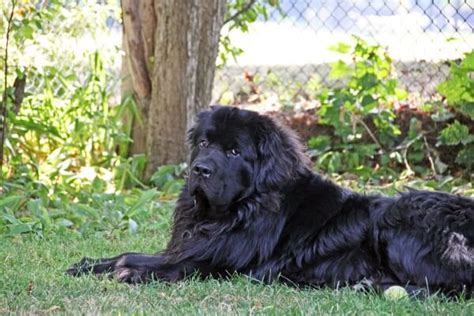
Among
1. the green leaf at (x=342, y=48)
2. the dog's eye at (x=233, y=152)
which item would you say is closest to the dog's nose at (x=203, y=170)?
the dog's eye at (x=233, y=152)

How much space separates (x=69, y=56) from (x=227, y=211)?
12.0 feet

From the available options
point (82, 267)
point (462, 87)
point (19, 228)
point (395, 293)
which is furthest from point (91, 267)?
point (462, 87)

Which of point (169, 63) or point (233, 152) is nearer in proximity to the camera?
point (233, 152)

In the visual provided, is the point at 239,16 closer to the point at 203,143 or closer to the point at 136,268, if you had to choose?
the point at 203,143

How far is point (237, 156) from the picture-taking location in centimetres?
471

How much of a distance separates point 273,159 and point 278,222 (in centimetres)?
33

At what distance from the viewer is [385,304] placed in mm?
3979

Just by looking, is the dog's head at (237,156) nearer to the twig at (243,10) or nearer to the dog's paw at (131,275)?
the dog's paw at (131,275)

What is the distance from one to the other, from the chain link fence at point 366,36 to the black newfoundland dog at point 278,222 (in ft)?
11.8

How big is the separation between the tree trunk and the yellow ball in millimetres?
3817

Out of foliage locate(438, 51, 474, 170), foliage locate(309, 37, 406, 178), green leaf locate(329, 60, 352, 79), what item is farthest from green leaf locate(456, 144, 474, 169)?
green leaf locate(329, 60, 352, 79)

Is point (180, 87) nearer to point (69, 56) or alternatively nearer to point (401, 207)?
point (69, 56)

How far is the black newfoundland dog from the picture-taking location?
4.51 metres

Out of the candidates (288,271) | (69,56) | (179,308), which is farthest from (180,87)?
(179,308)
